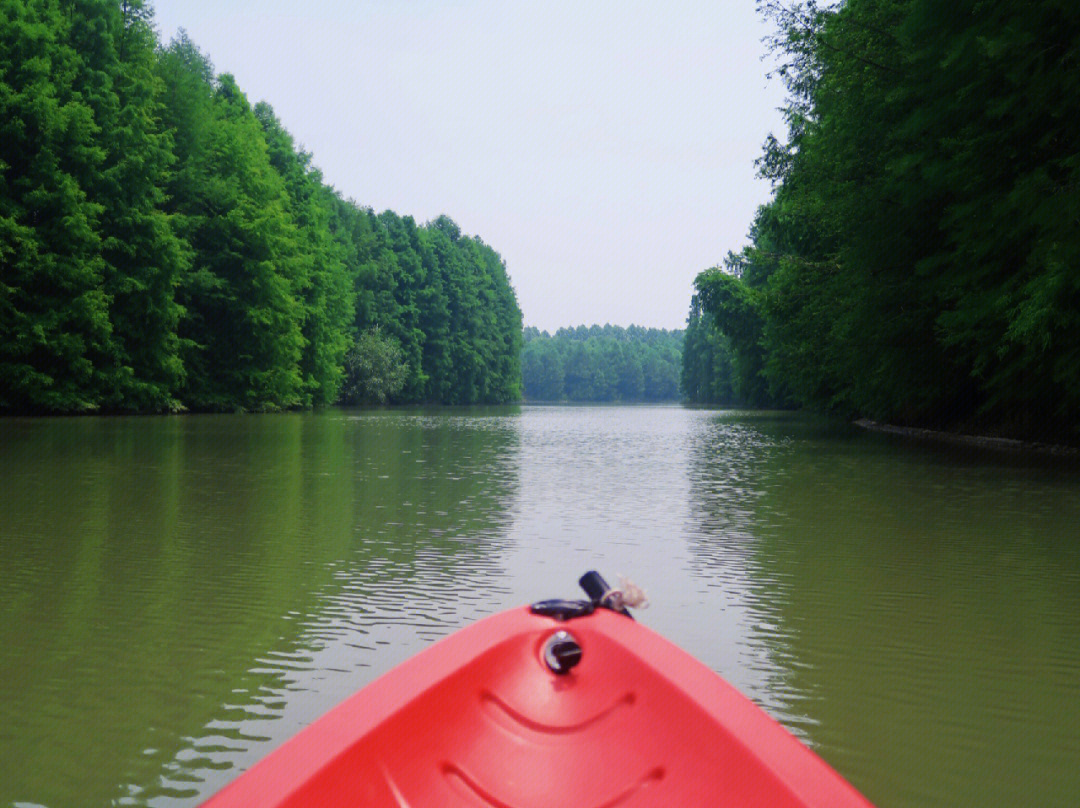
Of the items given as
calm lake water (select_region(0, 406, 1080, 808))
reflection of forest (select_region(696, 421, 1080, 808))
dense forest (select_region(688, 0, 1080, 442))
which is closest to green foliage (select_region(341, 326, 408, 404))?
dense forest (select_region(688, 0, 1080, 442))

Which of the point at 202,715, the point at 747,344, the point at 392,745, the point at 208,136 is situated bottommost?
the point at 202,715

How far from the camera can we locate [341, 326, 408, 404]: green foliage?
7188 centimetres

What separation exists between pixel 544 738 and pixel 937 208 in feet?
67.1

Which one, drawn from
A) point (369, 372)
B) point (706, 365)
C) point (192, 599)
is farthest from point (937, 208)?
point (706, 365)

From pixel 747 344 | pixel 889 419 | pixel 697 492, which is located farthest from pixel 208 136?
pixel 697 492

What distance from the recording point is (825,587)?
281 inches

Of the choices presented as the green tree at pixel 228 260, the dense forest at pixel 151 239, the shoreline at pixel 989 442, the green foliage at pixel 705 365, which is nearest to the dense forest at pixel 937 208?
the shoreline at pixel 989 442

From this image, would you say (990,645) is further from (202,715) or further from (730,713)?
(202,715)

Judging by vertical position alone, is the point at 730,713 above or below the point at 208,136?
below

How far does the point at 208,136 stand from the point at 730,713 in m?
51.9

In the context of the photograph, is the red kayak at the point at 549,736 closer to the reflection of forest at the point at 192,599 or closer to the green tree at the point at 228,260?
the reflection of forest at the point at 192,599

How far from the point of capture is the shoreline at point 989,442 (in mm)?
20470

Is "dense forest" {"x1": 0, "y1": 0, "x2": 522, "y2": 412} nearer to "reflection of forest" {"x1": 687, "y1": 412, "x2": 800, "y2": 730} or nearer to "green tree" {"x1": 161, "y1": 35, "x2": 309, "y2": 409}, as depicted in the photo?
"green tree" {"x1": 161, "y1": 35, "x2": 309, "y2": 409}

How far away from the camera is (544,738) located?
3189 millimetres
